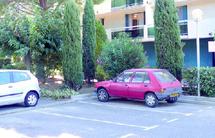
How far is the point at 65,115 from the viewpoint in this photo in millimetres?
12594

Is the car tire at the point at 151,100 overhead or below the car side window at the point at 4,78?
below

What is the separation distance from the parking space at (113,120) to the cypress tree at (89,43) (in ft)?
18.7

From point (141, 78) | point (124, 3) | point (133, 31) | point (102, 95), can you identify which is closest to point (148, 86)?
point (141, 78)

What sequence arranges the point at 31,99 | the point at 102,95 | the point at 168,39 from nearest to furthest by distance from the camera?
1. the point at 31,99
2. the point at 102,95
3. the point at 168,39

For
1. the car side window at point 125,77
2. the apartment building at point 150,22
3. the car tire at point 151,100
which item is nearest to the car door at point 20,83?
the car side window at point 125,77

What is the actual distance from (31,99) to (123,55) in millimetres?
5939

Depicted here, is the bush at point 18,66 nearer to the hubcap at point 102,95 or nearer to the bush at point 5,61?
the bush at point 5,61

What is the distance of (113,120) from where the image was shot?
1145 cm

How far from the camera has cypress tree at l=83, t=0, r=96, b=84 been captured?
67.9 feet

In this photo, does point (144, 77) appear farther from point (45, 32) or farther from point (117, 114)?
point (45, 32)

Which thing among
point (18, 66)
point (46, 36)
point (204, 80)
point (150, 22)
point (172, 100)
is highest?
point (150, 22)

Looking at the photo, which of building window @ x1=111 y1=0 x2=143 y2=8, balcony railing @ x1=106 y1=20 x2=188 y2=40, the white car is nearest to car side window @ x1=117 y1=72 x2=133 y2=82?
the white car

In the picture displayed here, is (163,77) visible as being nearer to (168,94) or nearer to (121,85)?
(168,94)

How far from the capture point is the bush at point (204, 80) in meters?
15.1
